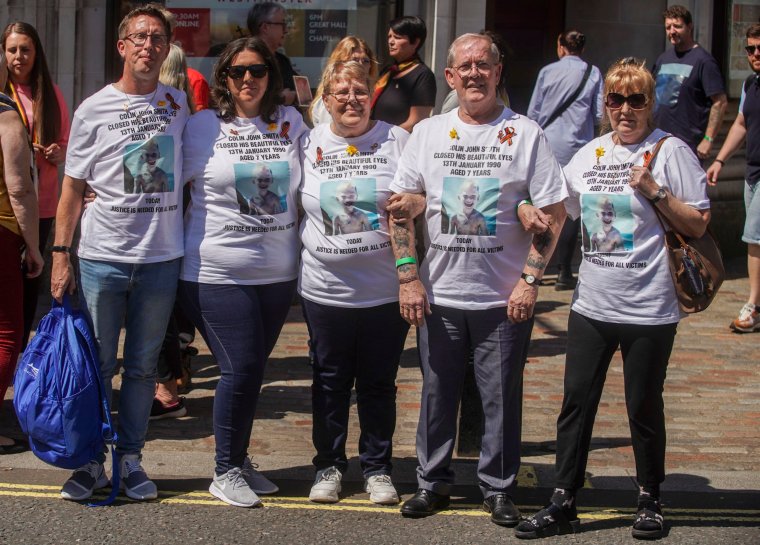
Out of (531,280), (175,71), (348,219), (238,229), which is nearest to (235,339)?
(238,229)

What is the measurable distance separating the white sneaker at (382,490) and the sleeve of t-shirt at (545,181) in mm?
1416

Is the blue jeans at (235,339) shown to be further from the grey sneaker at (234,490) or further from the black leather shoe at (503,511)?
the black leather shoe at (503,511)

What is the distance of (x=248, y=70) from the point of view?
5.41 metres

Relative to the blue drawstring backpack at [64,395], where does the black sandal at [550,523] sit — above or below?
below

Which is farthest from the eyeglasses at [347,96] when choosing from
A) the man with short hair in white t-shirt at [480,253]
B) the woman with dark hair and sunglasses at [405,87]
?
the woman with dark hair and sunglasses at [405,87]

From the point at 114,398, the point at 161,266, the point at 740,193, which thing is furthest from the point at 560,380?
the point at 740,193

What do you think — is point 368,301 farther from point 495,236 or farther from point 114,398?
point 114,398

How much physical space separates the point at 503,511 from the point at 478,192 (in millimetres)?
1340

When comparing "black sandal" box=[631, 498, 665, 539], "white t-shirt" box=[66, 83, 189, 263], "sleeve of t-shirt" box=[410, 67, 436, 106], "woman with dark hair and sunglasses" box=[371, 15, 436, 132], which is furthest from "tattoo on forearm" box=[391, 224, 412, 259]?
"sleeve of t-shirt" box=[410, 67, 436, 106]

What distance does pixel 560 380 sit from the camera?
791cm

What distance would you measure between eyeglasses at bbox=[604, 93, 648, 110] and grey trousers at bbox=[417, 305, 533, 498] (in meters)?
0.95

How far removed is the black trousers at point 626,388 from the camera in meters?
5.25

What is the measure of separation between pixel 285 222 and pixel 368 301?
49 cm

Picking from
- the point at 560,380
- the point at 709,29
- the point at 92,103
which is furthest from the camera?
the point at 709,29
